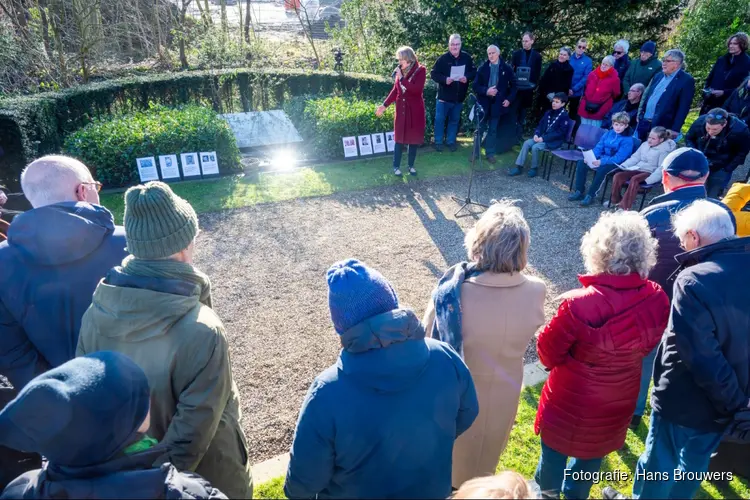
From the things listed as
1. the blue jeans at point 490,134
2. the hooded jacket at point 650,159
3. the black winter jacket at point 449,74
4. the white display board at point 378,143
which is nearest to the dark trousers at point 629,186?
the hooded jacket at point 650,159

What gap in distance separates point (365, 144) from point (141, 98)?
4847 mm

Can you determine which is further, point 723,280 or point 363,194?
point 363,194

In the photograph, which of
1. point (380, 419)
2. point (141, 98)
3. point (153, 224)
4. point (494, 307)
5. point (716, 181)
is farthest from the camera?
point (141, 98)

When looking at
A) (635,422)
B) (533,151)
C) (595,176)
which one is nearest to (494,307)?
(635,422)

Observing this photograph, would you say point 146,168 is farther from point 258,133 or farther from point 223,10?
point 223,10

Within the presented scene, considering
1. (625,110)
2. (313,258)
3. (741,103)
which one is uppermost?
(741,103)

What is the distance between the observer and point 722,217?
2625 mm

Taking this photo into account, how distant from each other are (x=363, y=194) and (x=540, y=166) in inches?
147

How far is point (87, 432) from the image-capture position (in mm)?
1462

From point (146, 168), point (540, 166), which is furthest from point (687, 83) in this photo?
point (146, 168)

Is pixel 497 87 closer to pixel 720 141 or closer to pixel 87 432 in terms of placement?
pixel 720 141

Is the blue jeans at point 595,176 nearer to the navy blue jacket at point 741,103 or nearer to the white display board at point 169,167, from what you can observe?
the navy blue jacket at point 741,103

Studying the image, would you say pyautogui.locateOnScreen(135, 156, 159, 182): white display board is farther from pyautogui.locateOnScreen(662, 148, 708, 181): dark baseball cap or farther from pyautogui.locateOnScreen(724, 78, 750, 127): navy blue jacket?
pyautogui.locateOnScreen(724, 78, 750, 127): navy blue jacket

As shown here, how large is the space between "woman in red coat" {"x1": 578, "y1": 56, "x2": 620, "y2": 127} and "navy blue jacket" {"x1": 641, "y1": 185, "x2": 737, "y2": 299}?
5694 mm
